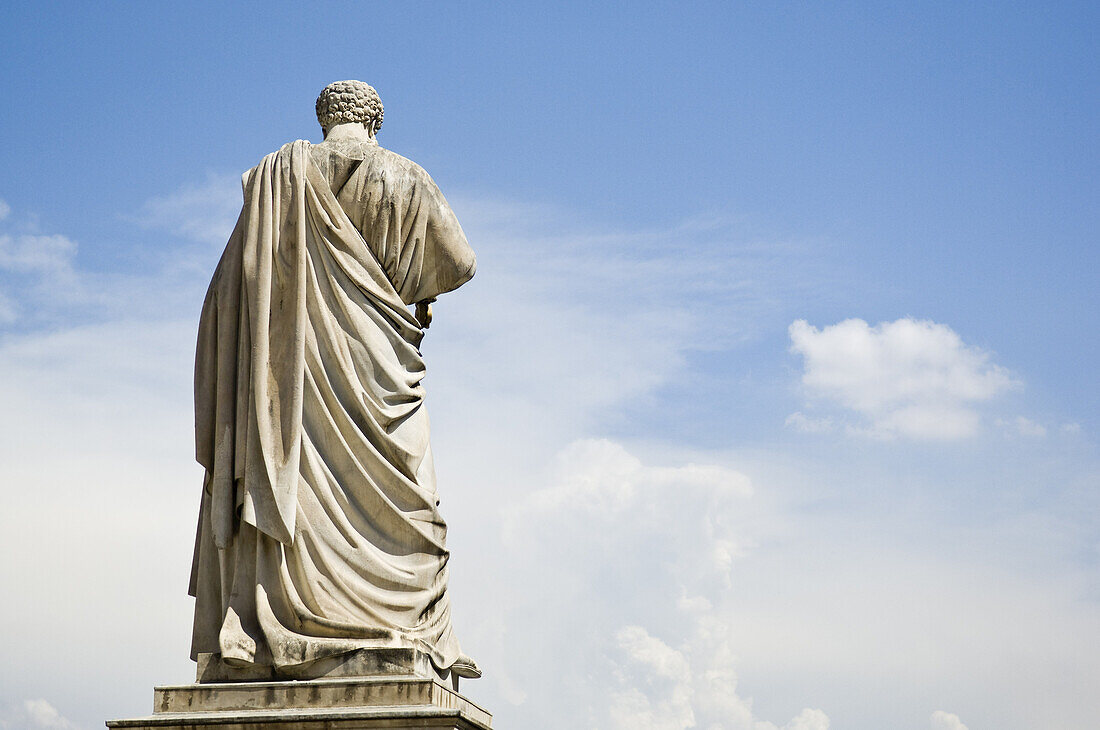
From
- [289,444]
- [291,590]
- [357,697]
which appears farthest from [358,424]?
[357,697]

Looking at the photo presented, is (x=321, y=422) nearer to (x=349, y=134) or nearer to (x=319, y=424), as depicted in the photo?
(x=319, y=424)

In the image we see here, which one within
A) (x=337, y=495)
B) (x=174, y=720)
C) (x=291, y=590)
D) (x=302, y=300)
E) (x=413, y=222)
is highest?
(x=413, y=222)

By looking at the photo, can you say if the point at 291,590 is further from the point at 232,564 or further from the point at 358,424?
the point at 358,424

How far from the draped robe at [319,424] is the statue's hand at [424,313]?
7.3 inches

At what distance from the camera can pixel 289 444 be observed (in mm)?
11867

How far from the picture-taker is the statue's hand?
42.4 feet

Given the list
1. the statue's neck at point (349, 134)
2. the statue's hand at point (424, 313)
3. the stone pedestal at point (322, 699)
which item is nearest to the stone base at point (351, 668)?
the stone pedestal at point (322, 699)

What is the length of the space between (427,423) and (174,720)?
9.69 feet

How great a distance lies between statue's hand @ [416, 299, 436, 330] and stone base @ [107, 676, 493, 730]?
3.01m

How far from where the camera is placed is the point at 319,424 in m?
12.0

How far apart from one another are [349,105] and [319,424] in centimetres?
273

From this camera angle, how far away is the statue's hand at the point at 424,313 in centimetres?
1293

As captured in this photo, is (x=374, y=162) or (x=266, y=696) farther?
(x=374, y=162)

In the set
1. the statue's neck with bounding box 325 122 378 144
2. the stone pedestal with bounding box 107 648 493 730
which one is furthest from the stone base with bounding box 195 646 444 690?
the statue's neck with bounding box 325 122 378 144
